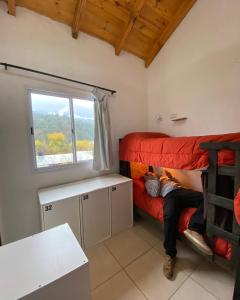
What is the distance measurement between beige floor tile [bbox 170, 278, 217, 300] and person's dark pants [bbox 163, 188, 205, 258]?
0.77 feet

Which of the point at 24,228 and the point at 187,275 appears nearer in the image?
the point at 187,275

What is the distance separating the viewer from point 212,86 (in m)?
1.99

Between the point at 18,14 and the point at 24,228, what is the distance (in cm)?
246

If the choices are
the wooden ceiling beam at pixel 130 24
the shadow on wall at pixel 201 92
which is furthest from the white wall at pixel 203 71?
the wooden ceiling beam at pixel 130 24

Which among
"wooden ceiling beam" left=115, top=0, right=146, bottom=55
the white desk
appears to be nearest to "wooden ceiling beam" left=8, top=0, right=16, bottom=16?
"wooden ceiling beam" left=115, top=0, right=146, bottom=55

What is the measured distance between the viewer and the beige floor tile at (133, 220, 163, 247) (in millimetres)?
1852

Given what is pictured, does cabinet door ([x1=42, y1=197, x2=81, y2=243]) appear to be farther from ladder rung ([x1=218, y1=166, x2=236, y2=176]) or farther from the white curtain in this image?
ladder rung ([x1=218, y1=166, x2=236, y2=176])

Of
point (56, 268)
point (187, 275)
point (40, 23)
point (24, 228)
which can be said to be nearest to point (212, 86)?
point (187, 275)

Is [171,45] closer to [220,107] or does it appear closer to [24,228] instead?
[220,107]

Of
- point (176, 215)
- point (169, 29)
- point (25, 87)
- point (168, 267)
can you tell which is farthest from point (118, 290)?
point (169, 29)

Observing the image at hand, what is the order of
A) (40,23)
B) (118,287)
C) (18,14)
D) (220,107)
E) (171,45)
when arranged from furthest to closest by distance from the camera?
(171,45) < (220,107) < (40,23) < (18,14) < (118,287)

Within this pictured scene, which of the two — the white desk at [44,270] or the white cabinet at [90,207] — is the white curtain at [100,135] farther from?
the white desk at [44,270]

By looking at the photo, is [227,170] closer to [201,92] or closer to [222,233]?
[222,233]

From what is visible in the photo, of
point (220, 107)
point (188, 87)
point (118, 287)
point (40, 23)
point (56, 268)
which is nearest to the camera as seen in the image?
point (56, 268)
